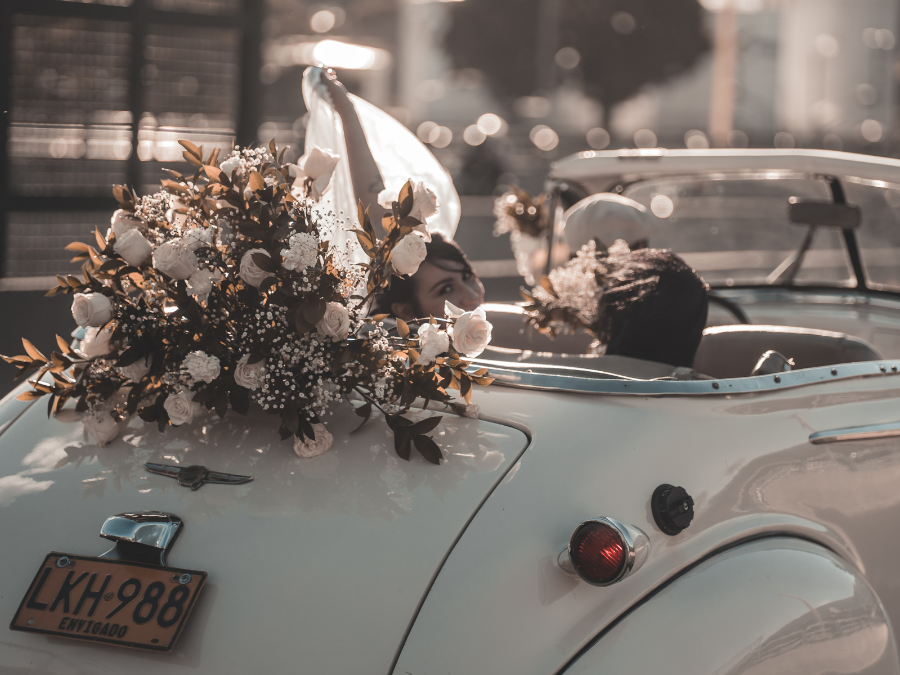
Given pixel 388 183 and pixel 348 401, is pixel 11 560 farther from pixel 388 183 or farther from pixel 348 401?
pixel 388 183

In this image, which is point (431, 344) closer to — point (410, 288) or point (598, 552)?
point (598, 552)

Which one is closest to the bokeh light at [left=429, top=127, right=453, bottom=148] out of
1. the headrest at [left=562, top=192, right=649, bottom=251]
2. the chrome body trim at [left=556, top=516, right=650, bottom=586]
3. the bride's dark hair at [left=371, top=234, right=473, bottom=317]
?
the headrest at [left=562, top=192, right=649, bottom=251]

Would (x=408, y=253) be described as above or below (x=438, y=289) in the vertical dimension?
above

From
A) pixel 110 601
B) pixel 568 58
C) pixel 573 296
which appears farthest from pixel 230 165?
pixel 568 58

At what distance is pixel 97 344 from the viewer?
209cm

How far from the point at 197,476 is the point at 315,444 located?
0.88 feet

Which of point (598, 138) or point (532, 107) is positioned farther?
point (532, 107)

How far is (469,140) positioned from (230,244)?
91.8ft

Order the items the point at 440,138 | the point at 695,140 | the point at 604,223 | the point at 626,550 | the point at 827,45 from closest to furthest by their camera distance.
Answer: the point at 626,550
the point at 604,223
the point at 440,138
the point at 695,140
the point at 827,45

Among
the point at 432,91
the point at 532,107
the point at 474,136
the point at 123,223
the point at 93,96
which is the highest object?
the point at 432,91

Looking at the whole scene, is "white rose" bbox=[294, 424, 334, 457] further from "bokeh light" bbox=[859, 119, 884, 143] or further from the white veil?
"bokeh light" bbox=[859, 119, 884, 143]

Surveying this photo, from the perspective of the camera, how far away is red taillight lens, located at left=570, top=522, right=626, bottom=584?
5.54 ft

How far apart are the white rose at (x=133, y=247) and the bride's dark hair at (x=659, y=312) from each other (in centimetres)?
140

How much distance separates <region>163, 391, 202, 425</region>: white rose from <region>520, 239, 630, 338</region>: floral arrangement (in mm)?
1467
